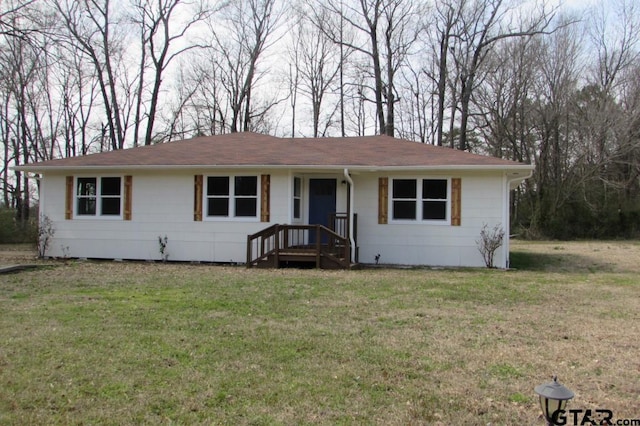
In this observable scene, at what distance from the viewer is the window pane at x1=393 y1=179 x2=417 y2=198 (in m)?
14.2

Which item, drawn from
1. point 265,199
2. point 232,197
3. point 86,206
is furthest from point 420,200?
point 86,206

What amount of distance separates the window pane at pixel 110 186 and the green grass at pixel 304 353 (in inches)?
230

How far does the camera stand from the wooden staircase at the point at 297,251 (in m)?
13.1

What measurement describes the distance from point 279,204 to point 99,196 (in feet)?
17.0

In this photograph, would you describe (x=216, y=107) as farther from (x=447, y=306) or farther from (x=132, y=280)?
(x=447, y=306)

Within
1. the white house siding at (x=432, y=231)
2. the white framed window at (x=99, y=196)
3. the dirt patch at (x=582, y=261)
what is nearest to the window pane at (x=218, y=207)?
the white framed window at (x=99, y=196)

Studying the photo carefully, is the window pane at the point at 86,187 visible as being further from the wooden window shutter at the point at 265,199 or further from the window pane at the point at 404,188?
the window pane at the point at 404,188

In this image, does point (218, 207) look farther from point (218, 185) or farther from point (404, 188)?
point (404, 188)

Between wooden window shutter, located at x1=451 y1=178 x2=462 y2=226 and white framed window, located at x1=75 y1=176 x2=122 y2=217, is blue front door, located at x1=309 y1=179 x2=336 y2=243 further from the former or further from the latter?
white framed window, located at x1=75 y1=176 x2=122 y2=217

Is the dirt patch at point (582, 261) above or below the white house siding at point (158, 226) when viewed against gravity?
below

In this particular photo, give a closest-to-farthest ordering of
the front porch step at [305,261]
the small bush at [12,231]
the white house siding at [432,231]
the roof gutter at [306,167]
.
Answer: the front porch step at [305,261] → the roof gutter at [306,167] → the white house siding at [432,231] → the small bush at [12,231]

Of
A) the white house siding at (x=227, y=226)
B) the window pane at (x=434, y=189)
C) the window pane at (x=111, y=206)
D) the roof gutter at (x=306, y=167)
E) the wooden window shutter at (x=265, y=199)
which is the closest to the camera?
the roof gutter at (x=306, y=167)

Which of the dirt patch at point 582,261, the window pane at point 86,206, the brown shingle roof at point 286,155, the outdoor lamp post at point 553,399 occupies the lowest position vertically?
the dirt patch at point 582,261

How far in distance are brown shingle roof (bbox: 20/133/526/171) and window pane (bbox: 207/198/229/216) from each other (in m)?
1.01
